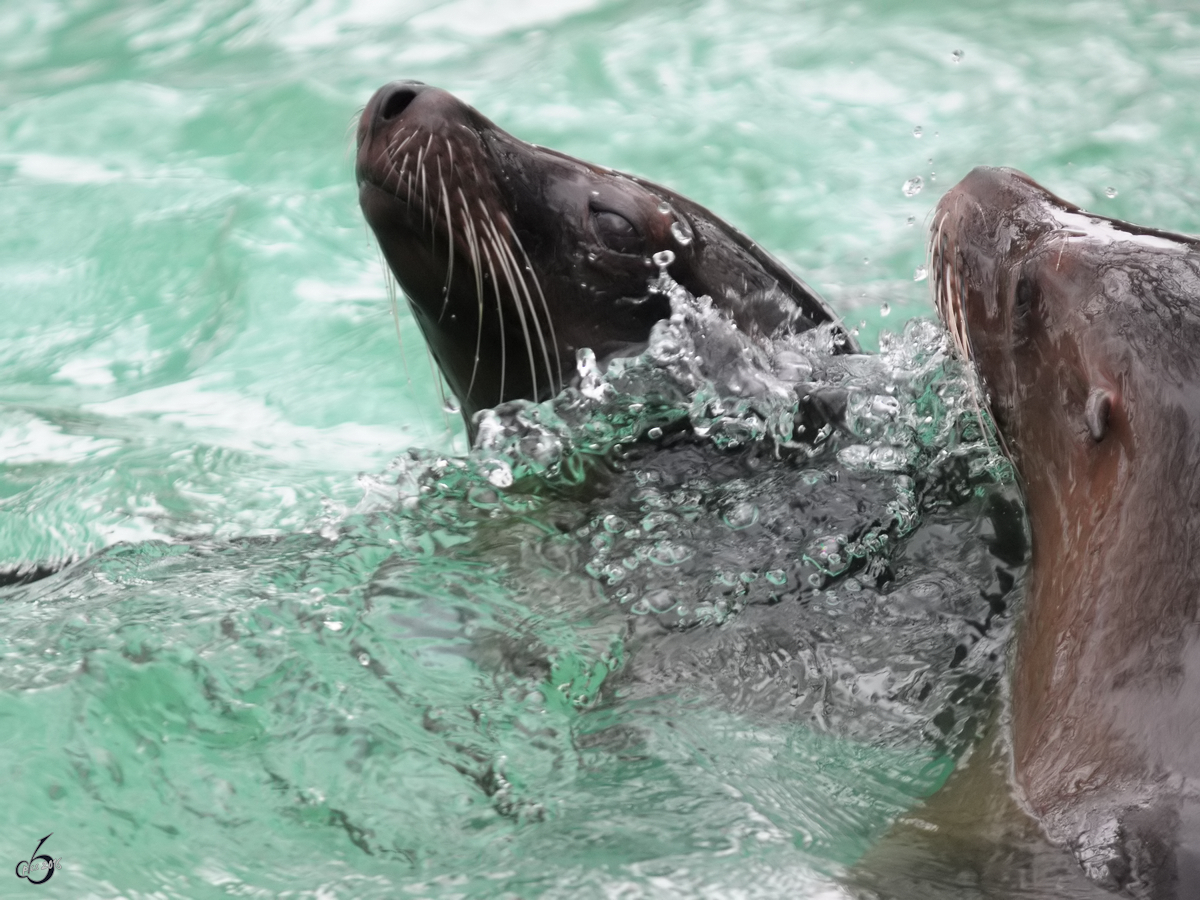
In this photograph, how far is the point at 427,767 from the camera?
248cm

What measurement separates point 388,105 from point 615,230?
1.84 ft

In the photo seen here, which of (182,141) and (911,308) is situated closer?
(911,308)

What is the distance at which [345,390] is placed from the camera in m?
5.27

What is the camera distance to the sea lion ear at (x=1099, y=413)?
2.37 meters

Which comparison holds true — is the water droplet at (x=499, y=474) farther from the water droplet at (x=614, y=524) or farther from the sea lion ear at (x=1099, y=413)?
the sea lion ear at (x=1099, y=413)

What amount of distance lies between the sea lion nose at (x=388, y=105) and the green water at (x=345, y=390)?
32cm

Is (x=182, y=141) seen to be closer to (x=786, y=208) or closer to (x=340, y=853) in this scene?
(x=786, y=208)

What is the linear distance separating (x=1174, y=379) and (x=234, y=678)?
170 cm

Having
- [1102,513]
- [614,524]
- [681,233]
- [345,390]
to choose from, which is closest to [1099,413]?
[1102,513]

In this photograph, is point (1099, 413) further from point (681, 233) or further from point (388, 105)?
point (388, 105)

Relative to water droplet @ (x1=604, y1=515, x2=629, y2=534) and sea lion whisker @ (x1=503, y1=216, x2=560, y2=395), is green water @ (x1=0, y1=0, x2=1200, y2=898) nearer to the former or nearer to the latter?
water droplet @ (x1=604, y1=515, x2=629, y2=534)

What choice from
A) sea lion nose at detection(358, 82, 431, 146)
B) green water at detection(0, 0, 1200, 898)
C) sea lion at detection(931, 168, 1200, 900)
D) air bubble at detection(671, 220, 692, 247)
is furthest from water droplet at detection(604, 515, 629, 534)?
sea lion nose at detection(358, 82, 431, 146)

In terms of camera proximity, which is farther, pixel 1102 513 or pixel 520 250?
pixel 520 250

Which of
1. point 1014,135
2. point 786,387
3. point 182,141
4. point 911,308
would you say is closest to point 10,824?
point 786,387
